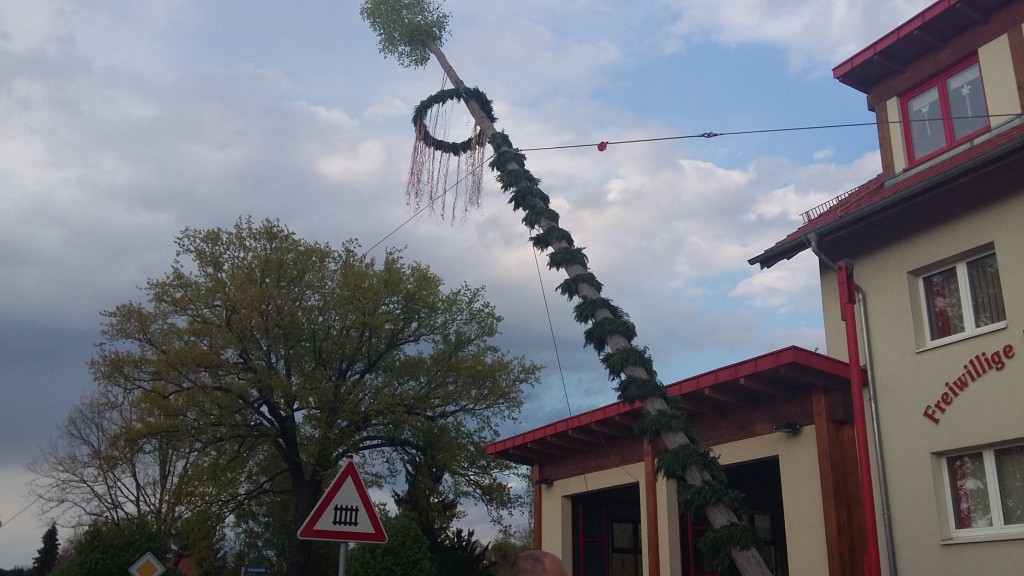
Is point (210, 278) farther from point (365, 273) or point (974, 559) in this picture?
point (974, 559)

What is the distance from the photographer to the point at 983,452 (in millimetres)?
11102

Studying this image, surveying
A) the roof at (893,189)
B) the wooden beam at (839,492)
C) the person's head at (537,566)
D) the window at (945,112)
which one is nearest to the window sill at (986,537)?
the wooden beam at (839,492)

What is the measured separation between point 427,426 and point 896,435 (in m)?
20.7

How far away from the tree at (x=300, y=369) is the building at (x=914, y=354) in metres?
16.4

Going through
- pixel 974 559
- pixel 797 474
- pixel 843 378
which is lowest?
pixel 974 559

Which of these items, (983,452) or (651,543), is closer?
(983,452)

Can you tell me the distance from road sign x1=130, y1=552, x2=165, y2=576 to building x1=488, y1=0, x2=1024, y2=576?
866cm

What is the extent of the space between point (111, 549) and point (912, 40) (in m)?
19.6

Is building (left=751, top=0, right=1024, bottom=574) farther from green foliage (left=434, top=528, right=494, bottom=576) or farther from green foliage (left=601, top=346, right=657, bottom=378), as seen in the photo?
green foliage (left=434, top=528, right=494, bottom=576)

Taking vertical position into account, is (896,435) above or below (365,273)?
below

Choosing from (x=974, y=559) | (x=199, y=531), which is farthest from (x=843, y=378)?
(x=199, y=531)

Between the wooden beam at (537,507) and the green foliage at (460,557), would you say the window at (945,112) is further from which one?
the wooden beam at (537,507)

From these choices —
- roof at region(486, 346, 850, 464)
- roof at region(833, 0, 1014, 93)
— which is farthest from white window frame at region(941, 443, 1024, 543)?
roof at region(833, 0, 1014, 93)

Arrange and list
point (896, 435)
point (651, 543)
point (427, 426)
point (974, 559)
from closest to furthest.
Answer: point (974, 559) → point (896, 435) → point (651, 543) → point (427, 426)
